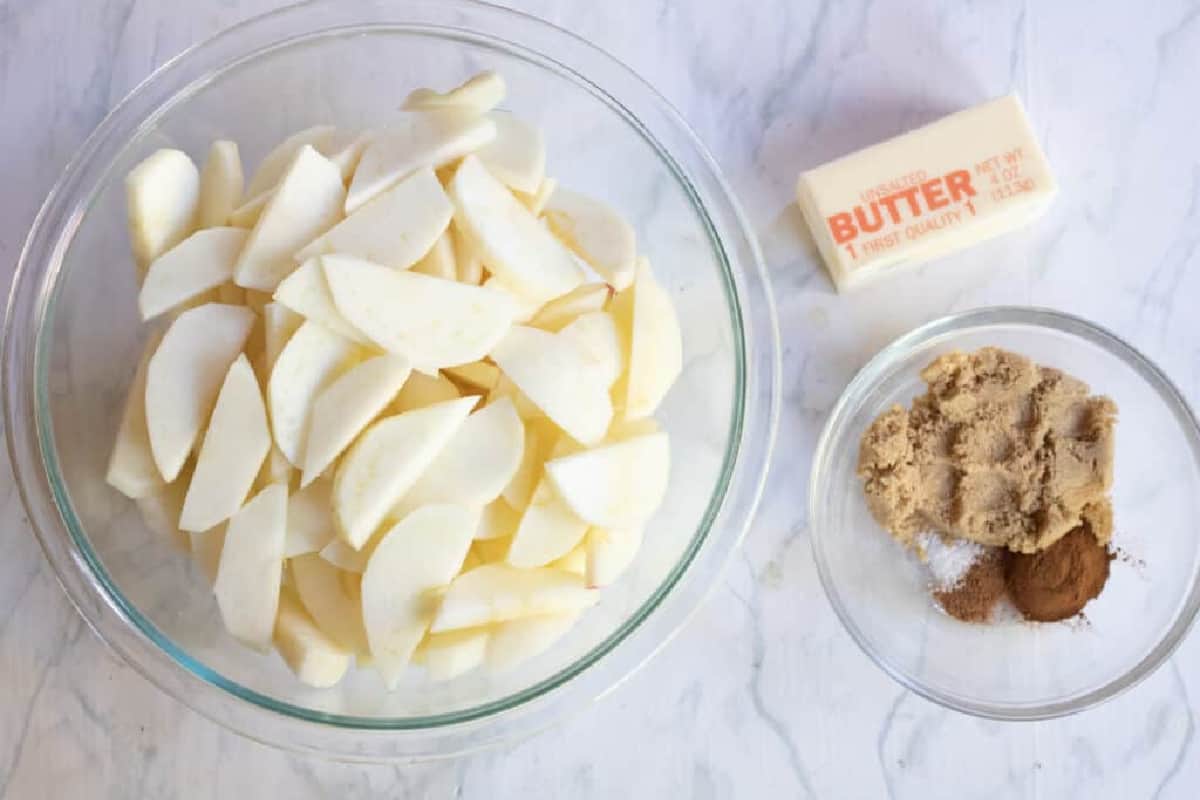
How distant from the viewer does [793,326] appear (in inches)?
35.7

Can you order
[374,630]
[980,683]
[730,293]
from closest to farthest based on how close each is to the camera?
[374,630]
[730,293]
[980,683]

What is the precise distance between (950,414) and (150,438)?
58cm

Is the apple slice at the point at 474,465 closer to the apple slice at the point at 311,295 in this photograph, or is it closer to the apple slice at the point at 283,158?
the apple slice at the point at 311,295

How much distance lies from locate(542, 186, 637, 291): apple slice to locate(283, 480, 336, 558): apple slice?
22cm

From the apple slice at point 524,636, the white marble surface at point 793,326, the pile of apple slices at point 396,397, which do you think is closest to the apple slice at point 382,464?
the pile of apple slices at point 396,397

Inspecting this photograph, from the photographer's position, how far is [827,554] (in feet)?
2.95

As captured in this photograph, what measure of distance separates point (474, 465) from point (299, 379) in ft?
0.39

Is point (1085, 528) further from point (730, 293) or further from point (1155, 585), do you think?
point (730, 293)

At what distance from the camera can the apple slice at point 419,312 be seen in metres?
0.67

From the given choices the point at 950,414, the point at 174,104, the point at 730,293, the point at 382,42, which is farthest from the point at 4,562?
the point at 950,414

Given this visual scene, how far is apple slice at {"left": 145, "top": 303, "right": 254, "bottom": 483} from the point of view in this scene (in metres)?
0.69

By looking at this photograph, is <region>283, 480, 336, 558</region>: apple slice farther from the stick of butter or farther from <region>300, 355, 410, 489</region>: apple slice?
the stick of butter

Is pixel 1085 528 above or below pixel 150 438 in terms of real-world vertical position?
below

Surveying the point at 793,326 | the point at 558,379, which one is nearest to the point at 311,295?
the point at 558,379
